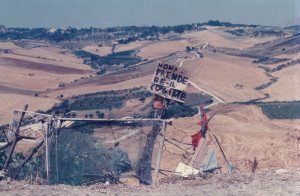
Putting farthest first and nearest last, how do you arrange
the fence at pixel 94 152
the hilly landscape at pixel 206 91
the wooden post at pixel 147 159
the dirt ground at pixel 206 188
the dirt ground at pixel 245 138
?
the hilly landscape at pixel 206 91, the dirt ground at pixel 245 138, the wooden post at pixel 147 159, the fence at pixel 94 152, the dirt ground at pixel 206 188

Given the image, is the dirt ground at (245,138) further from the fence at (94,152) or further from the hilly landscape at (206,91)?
the fence at (94,152)

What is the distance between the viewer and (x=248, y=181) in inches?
334

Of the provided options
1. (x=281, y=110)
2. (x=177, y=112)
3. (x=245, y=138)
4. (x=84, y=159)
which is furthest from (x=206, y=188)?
(x=281, y=110)

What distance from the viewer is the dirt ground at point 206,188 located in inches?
313

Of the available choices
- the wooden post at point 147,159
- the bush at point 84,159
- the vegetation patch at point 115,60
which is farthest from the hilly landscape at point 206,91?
the bush at point 84,159

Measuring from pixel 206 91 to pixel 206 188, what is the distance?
77.8 ft

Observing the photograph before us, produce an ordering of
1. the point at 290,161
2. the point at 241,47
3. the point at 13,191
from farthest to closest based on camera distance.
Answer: the point at 241,47
the point at 290,161
the point at 13,191

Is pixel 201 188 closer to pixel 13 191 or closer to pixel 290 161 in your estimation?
pixel 13 191

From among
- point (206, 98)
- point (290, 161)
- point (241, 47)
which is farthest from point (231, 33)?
point (290, 161)

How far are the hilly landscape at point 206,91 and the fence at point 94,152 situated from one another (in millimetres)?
744

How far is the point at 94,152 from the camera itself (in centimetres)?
1036

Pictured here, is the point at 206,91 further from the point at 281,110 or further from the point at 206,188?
the point at 206,188

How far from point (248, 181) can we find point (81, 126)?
552cm

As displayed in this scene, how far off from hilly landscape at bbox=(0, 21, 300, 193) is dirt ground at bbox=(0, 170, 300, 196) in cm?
230
